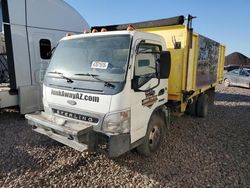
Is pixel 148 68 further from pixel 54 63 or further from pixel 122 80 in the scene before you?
pixel 54 63

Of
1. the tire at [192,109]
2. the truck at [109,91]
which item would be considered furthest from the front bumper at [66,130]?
the tire at [192,109]

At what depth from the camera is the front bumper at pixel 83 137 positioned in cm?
326

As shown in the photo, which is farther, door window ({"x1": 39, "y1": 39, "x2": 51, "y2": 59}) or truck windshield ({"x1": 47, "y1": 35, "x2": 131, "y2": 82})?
door window ({"x1": 39, "y1": 39, "x2": 51, "y2": 59})

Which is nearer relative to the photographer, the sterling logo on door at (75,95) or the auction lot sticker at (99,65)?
the sterling logo on door at (75,95)

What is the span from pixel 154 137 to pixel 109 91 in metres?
1.62

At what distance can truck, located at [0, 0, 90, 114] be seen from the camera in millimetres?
6070

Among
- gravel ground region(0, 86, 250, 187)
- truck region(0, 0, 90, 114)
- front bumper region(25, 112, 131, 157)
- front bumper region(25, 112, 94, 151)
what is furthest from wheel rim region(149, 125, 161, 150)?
truck region(0, 0, 90, 114)

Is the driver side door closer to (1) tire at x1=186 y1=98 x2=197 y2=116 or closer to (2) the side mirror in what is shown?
(2) the side mirror

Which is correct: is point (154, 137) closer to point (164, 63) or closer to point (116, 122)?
point (116, 122)

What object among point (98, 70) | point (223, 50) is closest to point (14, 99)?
point (98, 70)

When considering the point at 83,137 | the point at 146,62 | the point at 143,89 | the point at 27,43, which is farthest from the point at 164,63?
the point at 27,43

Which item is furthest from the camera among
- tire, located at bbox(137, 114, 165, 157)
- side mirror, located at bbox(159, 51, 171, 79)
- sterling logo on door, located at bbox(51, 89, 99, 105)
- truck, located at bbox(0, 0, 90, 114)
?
truck, located at bbox(0, 0, 90, 114)

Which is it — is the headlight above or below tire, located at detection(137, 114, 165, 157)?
above

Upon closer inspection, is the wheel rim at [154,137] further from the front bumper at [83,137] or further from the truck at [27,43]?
the truck at [27,43]
